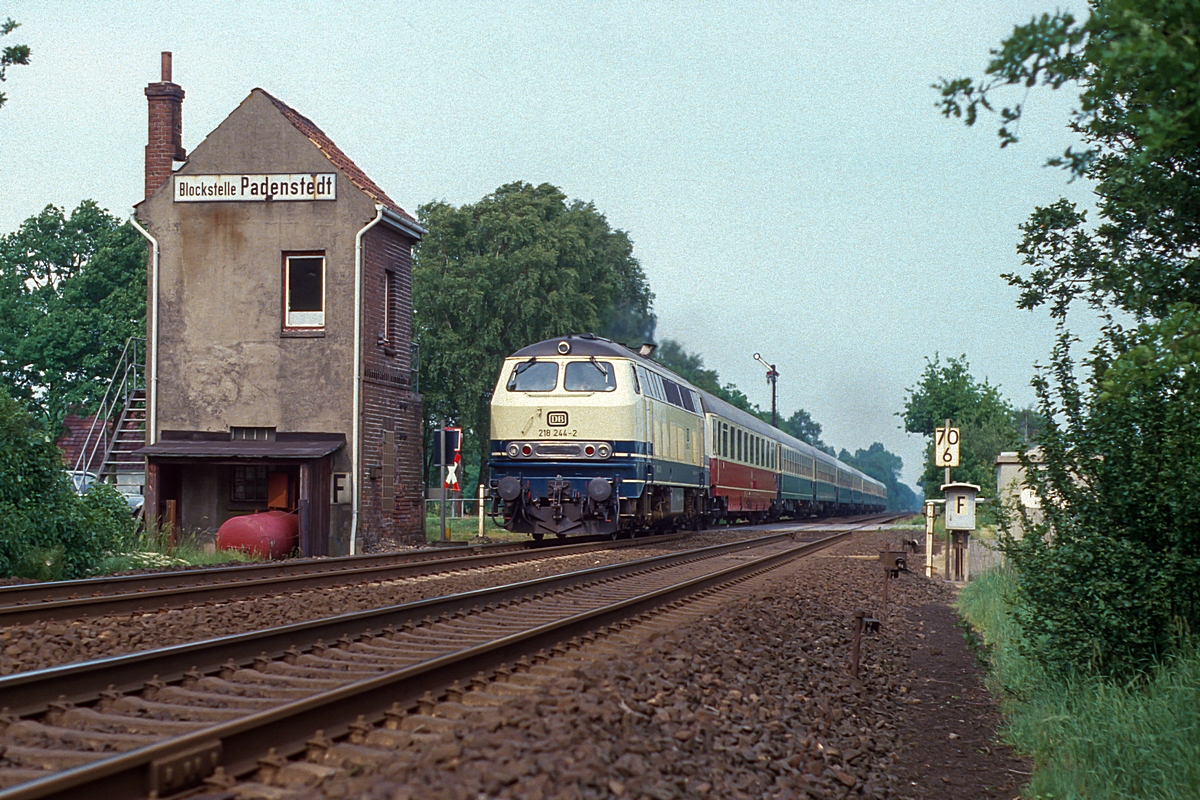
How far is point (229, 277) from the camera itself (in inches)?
912

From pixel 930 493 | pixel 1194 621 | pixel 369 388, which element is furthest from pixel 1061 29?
pixel 930 493

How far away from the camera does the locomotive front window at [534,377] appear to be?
21.4 m

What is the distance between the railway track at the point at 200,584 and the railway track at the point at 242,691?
2636 mm

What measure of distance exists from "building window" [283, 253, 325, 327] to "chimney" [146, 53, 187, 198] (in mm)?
3411

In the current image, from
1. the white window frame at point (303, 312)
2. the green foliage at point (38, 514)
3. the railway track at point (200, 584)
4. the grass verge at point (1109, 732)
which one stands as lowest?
the grass verge at point (1109, 732)

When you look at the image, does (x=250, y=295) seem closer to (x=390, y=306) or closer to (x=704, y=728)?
(x=390, y=306)

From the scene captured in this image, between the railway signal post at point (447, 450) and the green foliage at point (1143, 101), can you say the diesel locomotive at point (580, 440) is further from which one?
the green foliage at point (1143, 101)

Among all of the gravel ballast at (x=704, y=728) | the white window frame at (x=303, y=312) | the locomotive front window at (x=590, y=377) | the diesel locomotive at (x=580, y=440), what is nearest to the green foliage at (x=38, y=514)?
the diesel locomotive at (x=580, y=440)

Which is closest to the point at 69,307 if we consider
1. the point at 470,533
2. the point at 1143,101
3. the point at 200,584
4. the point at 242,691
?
the point at 470,533

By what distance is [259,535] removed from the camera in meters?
19.8

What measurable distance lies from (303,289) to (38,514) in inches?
368

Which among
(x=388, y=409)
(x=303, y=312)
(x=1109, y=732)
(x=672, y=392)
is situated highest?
(x=303, y=312)

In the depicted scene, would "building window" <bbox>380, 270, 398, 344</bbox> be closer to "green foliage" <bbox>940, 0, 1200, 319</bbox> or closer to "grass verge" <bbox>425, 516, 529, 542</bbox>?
"grass verge" <bbox>425, 516, 529, 542</bbox>

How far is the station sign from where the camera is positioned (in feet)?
75.7
